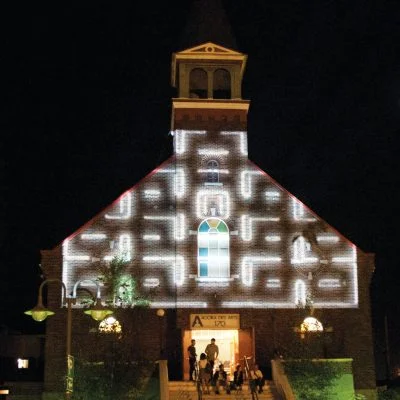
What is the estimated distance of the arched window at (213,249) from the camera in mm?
39062

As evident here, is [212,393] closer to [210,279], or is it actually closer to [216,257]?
[210,279]

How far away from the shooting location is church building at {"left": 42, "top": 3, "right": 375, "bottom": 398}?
1495 inches

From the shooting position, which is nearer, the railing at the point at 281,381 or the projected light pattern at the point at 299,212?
the railing at the point at 281,381

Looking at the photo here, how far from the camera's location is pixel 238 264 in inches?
1537

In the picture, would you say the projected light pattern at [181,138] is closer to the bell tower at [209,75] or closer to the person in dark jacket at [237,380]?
the bell tower at [209,75]

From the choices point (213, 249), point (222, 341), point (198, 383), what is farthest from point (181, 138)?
point (198, 383)

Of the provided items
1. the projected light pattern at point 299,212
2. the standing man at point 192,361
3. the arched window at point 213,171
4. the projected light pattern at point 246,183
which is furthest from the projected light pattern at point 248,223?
the standing man at point 192,361

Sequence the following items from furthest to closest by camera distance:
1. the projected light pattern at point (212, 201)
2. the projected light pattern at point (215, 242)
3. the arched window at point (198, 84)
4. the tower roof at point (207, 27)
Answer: the arched window at point (198, 84) < the tower roof at point (207, 27) < the projected light pattern at point (212, 201) < the projected light pattern at point (215, 242)

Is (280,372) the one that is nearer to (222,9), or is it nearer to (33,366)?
(222,9)

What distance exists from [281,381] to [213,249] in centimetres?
782

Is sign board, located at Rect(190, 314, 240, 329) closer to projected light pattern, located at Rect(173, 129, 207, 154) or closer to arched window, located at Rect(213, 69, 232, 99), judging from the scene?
projected light pattern, located at Rect(173, 129, 207, 154)

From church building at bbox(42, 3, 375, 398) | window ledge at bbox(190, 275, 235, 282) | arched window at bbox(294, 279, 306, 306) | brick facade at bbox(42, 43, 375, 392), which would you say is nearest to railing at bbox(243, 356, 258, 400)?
brick facade at bbox(42, 43, 375, 392)

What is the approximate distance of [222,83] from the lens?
42.3m

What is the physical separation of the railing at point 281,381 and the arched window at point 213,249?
5.50 m
